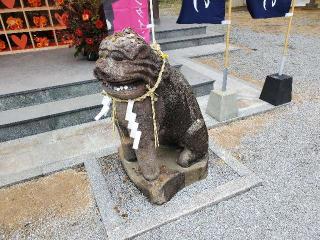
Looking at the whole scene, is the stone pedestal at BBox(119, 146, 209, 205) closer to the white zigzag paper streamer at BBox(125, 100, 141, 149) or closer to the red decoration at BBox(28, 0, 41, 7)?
the white zigzag paper streamer at BBox(125, 100, 141, 149)

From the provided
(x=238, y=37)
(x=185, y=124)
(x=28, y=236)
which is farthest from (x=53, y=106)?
(x=238, y=37)

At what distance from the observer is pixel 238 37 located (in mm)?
9539

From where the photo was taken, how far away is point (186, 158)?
2.77 meters

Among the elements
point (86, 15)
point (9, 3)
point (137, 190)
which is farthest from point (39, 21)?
point (137, 190)

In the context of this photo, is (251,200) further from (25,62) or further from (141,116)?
(25,62)

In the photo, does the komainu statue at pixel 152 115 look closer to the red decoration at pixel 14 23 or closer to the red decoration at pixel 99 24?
the red decoration at pixel 99 24

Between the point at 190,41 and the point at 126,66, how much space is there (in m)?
6.32

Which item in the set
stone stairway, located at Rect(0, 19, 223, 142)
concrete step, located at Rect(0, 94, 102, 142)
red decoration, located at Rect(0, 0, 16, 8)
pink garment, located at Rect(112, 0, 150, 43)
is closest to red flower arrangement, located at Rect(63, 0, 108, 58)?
stone stairway, located at Rect(0, 19, 223, 142)

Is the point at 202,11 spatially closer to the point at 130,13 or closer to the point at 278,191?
the point at 130,13

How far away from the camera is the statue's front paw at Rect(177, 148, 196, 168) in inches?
109

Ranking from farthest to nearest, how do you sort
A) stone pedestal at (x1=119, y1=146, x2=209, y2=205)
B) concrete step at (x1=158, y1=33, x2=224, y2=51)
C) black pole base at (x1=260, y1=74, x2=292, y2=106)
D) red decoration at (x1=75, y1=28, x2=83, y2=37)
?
1. concrete step at (x1=158, y1=33, x2=224, y2=51)
2. red decoration at (x1=75, y1=28, x2=83, y2=37)
3. black pole base at (x1=260, y1=74, x2=292, y2=106)
4. stone pedestal at (x1=119, y1=146, x2=209, y2=205)

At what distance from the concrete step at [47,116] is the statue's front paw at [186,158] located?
1935mm

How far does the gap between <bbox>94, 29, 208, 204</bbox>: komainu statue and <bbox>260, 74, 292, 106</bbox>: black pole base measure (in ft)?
7.40

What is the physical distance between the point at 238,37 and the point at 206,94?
→ 527 centimetres
